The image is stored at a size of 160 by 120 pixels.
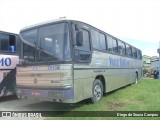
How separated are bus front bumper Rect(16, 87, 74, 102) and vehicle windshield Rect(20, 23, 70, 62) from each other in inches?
35.8

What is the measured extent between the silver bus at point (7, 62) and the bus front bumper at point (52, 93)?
2270 mm

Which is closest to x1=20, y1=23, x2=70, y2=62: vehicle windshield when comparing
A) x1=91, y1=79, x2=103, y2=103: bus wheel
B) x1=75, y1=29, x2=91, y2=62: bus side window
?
x1=75, y1=29, x2=91, y2=62: bus side window

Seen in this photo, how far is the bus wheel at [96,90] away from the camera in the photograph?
8820 millimetres

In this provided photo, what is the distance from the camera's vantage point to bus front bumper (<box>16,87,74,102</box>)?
7059 mm

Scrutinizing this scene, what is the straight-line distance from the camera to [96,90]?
9.10 m

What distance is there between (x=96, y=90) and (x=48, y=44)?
8.87 feet

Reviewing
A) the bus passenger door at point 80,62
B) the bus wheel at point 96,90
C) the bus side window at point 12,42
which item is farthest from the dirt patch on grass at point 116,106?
the bus side window at point 12,42

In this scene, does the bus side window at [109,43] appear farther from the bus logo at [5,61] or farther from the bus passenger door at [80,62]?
the bus logo at [5,61]

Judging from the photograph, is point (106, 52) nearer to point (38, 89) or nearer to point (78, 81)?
point (78, 81)

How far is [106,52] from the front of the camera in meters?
10.3

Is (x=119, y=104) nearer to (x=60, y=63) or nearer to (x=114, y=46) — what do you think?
(x=60, y=63)

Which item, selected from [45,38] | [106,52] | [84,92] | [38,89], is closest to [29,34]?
[45,38]

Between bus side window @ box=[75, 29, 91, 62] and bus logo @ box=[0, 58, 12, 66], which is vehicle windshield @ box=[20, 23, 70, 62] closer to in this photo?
bus side window @ box=[75, 29, 91, 62]

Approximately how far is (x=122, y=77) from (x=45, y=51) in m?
6.29
